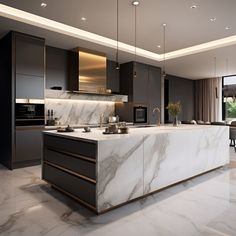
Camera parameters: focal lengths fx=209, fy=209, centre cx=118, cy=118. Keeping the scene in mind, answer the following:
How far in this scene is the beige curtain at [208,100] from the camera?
9758 mm

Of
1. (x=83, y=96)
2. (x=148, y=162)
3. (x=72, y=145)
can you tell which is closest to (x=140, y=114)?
(x=83, y=96)

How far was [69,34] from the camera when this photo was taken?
4.39 metres

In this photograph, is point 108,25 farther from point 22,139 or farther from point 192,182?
point 192,182

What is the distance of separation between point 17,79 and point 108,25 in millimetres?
2150

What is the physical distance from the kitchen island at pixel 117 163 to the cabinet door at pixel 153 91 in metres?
3.33

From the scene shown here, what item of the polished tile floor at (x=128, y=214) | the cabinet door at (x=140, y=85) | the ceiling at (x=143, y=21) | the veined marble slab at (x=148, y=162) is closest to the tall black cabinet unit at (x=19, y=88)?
the ceiling at (x=143, y=21)

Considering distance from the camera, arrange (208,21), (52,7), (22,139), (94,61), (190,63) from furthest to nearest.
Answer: (190,63) → (94,61) → (22,139) → (208,21) → (52,7)

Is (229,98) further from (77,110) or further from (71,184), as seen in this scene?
(71,184)

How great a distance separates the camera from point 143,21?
159 inches

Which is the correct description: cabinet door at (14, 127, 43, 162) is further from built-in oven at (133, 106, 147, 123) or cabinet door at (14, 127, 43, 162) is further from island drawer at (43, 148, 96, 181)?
built-in oven at (133, 106, 147, 123)

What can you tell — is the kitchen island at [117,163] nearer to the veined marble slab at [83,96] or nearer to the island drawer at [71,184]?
the island drawer at [71,184]

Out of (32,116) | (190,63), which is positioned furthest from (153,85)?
(32,116)

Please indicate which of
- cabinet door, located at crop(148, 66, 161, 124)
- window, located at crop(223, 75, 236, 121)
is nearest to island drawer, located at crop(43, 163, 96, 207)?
cabinet door, located at crop(148, 66, 161, 124)

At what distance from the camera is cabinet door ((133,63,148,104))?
256 inches
